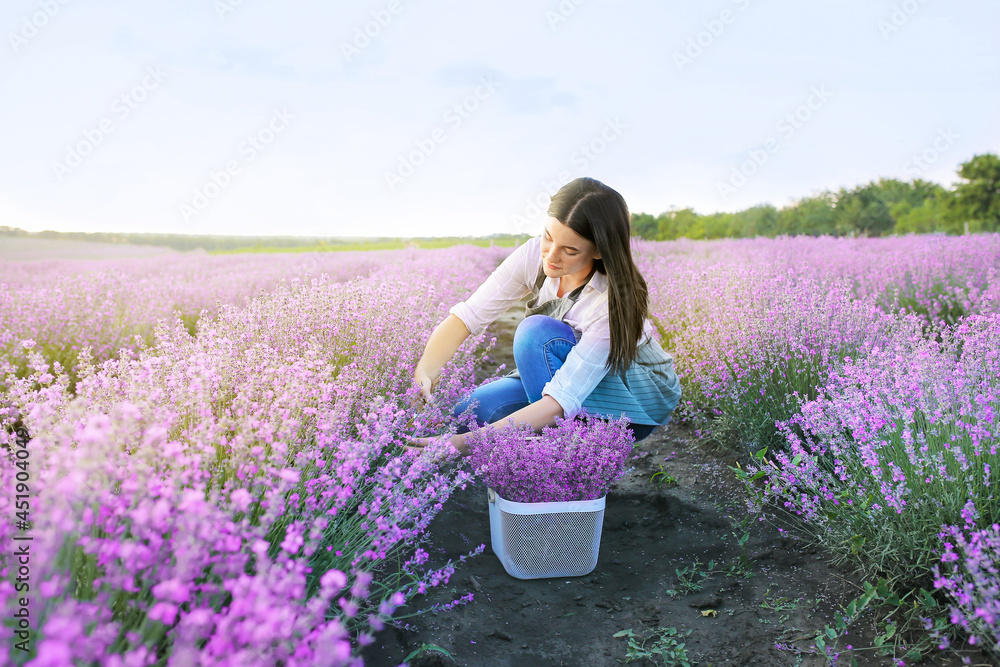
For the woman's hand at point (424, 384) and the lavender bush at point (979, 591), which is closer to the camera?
the lavender bush at point (979, 591)

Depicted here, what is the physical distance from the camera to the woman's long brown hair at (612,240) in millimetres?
2400

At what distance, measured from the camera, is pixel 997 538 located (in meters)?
1.42

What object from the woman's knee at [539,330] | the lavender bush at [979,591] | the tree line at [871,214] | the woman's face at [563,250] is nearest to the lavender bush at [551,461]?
the woman's knee at [539,330]

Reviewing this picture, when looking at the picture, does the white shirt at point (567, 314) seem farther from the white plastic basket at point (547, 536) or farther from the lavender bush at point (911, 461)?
the lavender bush at point (911, 461)

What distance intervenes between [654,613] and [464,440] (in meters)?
0.83

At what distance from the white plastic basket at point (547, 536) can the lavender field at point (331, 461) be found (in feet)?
0.88

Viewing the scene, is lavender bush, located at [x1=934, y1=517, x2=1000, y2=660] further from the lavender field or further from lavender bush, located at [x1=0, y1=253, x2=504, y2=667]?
lavender bush, located at [x1=0, y1=253, x2=504, y2=667]

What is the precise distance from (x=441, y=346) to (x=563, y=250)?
65 cm

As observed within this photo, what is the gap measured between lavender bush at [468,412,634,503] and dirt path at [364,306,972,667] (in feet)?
1.11

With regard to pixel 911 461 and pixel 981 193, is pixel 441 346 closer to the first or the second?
pixel 911 461

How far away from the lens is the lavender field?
93 cm

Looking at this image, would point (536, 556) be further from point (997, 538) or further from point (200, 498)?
point (200, 498)

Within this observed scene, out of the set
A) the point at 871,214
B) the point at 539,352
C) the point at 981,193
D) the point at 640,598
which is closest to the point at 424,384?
the point at 539,352

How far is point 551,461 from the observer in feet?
6.64
